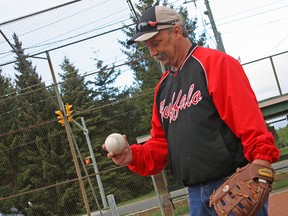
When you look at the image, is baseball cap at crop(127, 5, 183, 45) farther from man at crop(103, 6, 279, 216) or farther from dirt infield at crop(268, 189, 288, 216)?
dirt infield at crop(268, 189, 288, 216)

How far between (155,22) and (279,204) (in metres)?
7.26

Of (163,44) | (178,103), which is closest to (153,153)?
(178,103)

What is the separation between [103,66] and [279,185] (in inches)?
214

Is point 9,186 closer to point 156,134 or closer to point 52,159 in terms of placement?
point 52,159

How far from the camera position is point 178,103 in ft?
8.05

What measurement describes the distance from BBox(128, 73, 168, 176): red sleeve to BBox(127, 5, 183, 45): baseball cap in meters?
0.48

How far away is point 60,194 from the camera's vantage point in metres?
19.2

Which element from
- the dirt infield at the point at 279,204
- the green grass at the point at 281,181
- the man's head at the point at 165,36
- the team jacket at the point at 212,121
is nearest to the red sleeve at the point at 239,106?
the team jacket at the point at 212,121

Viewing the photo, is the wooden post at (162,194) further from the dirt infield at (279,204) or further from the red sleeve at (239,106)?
the red sleeve at (239,106)

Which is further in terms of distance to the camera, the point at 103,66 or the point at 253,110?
the point at 103,66

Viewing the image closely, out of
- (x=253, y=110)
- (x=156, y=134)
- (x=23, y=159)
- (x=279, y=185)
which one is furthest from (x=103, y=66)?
(x=23, y=159)

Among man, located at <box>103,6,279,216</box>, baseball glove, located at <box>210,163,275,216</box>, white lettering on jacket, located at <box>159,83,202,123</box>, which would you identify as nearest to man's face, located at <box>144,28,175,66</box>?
man, located at <box>103,6,279,216</box>

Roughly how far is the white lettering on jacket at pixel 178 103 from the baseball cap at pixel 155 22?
37cm

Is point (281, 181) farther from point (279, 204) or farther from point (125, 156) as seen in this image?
point (125, 156)
